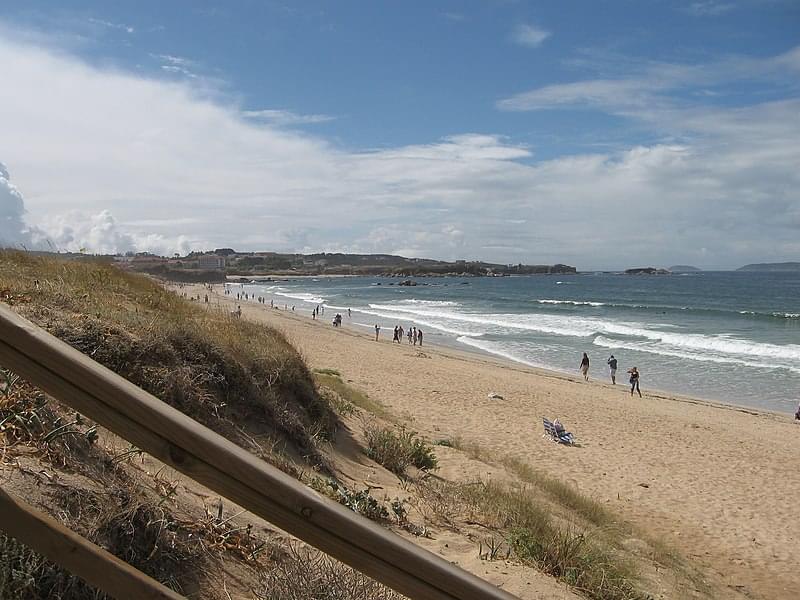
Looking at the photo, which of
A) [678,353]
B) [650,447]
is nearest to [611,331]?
[678,353]

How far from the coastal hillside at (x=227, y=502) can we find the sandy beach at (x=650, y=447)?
132 cm

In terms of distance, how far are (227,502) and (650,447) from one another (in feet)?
40.2

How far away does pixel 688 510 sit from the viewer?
9.44 m

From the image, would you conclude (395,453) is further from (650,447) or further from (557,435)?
(650,447)

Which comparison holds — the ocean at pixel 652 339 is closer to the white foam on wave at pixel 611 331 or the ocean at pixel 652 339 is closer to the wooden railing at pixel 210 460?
the white foam on wave at pixel 611 331

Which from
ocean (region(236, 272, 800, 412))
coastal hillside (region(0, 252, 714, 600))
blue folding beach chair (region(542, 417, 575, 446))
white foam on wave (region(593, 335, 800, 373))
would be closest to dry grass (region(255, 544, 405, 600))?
coastal hillside (region(0, 252, 714, 600))

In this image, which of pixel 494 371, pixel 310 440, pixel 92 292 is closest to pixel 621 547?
pixel 310 440

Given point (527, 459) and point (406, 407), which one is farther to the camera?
point (406, 407)

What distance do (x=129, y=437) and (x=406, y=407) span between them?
521 inches

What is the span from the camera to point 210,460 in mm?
1236

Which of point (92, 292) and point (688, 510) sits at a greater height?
point (92, 292)

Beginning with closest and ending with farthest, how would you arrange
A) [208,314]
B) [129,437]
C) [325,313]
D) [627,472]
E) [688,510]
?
[129,437] → [208,314] → [688,510] → [627,472] → [325,313]

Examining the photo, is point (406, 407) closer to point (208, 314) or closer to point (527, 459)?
point (527, 459)

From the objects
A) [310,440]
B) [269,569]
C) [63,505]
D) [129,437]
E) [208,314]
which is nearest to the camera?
[129,437]
